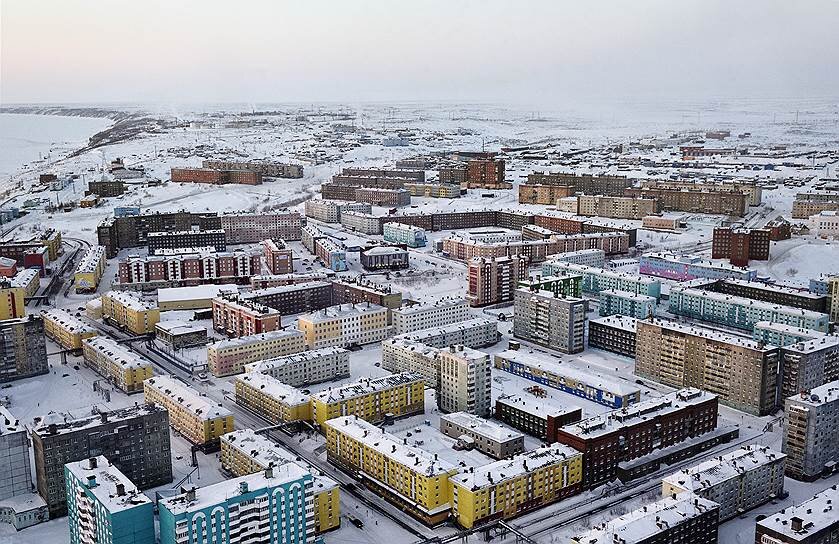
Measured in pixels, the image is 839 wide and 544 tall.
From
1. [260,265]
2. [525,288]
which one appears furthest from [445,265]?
[525,288]

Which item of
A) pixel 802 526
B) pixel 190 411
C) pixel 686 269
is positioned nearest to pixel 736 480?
pixel 802 526

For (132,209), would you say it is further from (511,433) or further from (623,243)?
(511,433)

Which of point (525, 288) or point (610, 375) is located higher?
point (525, 288)

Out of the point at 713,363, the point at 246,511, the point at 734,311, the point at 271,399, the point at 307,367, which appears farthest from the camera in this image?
the point at 734,311

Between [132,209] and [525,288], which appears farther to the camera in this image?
[132,209]

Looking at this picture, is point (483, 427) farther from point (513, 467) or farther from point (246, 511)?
point (246, 511)

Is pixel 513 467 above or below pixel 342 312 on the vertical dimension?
below
